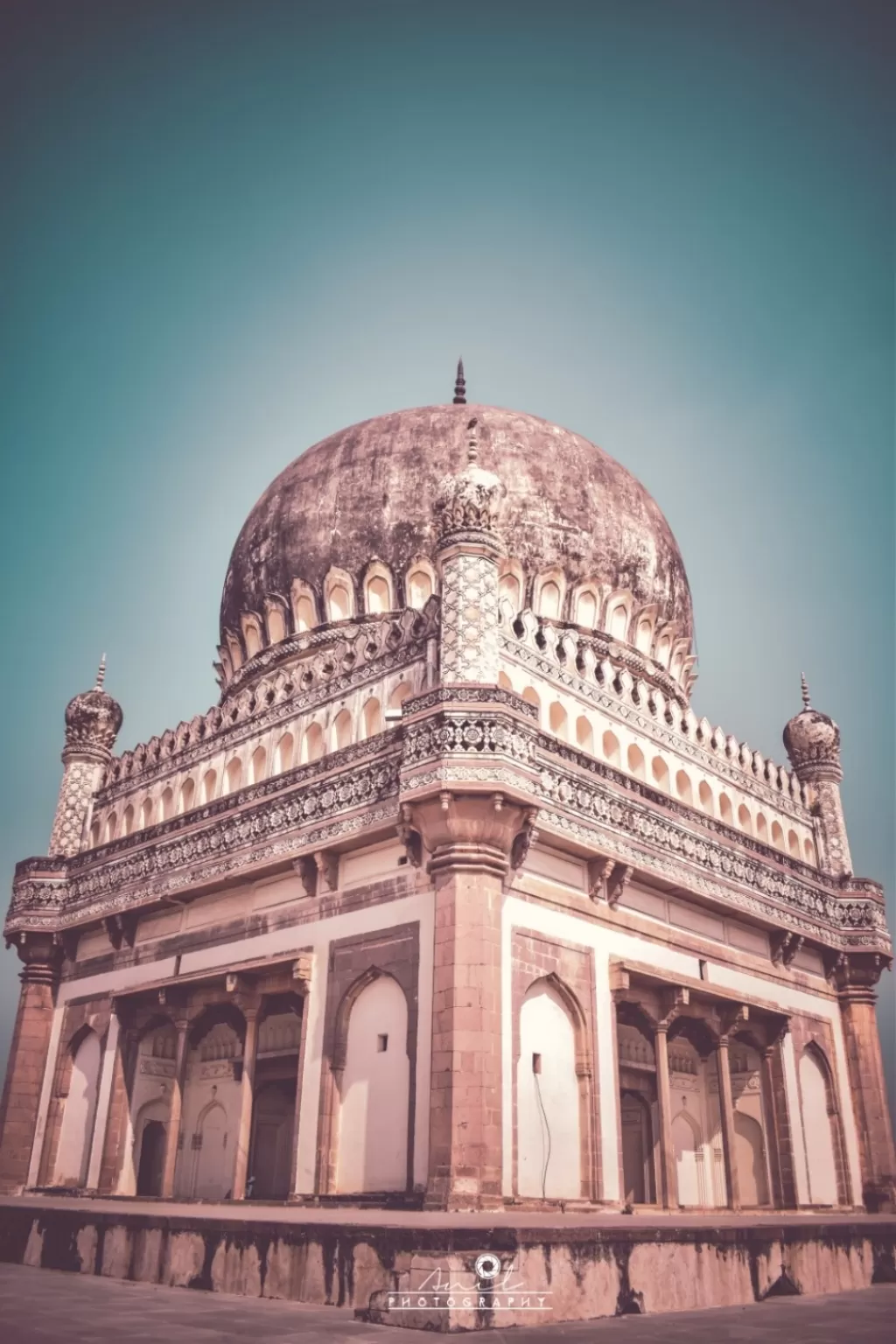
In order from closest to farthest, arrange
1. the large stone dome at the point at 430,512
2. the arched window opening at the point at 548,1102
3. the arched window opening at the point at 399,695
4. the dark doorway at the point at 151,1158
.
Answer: the arched window opening at the point at 548,1102 → the arched window opening at the point at 399,695 → the dark doorway at the point at 151,1158 → the large stone dome at the point at 430,512

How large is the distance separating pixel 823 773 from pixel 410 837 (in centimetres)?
929

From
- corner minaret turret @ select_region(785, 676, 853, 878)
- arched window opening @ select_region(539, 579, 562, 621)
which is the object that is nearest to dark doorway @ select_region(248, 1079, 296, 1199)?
arched window opening @ select_region(539, 579, 562, 621)

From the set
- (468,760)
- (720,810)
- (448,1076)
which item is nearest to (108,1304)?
(448,1076)

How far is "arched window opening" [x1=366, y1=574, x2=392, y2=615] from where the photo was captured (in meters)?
16.2

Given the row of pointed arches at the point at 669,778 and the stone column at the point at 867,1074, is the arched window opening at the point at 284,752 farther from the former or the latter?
the stone column at the point at 867,1074

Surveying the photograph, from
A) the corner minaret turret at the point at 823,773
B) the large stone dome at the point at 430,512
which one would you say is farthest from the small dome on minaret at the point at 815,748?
the large stone dome at the point at 430,512

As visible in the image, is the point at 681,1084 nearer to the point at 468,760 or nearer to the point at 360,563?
the point at 468,760

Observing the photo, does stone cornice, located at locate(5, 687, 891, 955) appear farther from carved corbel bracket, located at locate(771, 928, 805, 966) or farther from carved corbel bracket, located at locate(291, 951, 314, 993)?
carved corbel bracket, located at locate(291, 951, 314, 993)

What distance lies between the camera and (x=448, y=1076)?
9.48 metres

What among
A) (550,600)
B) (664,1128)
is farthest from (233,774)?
(664,1128)

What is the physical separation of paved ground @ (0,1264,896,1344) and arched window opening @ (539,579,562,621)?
9.95 meters

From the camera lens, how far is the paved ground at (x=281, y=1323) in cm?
555

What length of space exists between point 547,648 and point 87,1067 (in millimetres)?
8648

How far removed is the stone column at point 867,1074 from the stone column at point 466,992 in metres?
8.27
